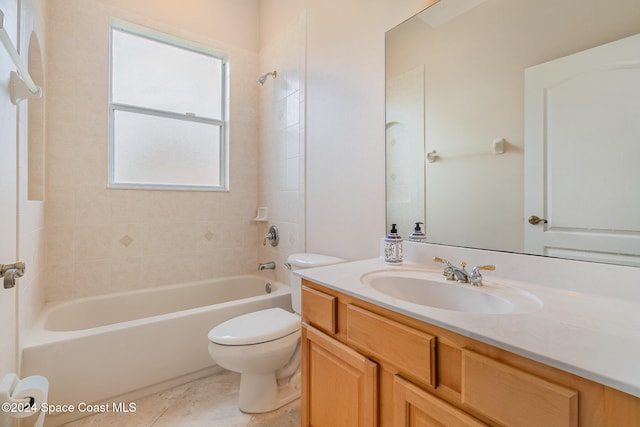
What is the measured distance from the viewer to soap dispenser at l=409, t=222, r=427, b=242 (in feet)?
4.40

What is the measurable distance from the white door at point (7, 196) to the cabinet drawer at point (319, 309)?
3.62 feet

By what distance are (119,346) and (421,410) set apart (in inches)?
62.4

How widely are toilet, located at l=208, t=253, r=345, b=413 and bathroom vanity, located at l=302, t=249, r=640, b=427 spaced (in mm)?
367

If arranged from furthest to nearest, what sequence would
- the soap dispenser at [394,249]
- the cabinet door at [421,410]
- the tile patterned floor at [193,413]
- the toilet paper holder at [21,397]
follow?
the tile patterned floor at [193,413] → the soap dispenser at [394,249] → the toilet paper holder at [21,397] → the cabinet door at [421,410]

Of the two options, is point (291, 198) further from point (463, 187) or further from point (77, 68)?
point (77, 68)

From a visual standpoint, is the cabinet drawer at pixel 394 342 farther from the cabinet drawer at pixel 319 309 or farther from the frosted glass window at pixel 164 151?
the frosted glass window at pixel 164 151

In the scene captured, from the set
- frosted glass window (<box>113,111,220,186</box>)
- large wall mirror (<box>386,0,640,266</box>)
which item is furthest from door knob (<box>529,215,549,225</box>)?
frosted glass window (<box>113,111,220,186</box>)

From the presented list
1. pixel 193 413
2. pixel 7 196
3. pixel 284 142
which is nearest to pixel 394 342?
pixel 193 413

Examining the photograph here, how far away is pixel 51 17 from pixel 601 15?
9.40ft

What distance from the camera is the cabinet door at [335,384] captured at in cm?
87

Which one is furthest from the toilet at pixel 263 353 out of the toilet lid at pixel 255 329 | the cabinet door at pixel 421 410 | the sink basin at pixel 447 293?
the cabinet door at pixel 421 410

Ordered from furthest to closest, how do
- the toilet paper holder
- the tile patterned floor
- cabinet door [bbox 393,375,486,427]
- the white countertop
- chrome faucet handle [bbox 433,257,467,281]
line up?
the tile patterned floor
chrome faucet handle [bbox 433,257,467,281]
the toilet paper holder
cabinet door [bbox 393,375,486,427]
the white countertop

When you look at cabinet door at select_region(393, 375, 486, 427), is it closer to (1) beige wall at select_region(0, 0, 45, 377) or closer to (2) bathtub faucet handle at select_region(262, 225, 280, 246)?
(1) beige wall at select_region(0, 0, 45, 377)

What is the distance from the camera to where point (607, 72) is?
33.7 inches
